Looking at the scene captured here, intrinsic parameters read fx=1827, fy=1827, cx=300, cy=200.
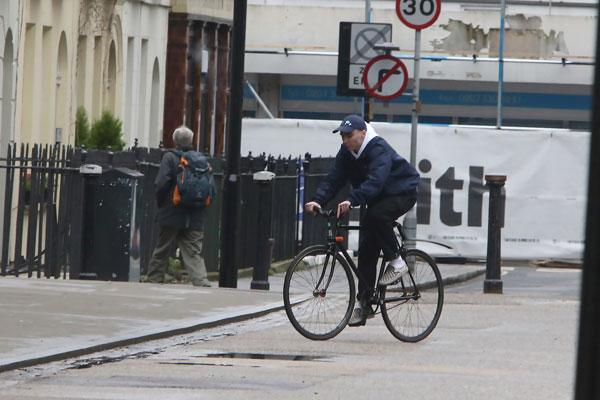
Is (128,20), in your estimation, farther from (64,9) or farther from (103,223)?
(103,223)

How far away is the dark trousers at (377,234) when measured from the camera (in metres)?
11.8

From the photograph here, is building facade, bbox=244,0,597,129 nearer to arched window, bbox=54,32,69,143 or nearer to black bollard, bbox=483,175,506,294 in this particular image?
arched window, bbox=54,32,69,143

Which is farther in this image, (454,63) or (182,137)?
(454,63)

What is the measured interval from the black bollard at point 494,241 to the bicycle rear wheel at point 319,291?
20.4 feet

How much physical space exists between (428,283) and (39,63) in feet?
45.8

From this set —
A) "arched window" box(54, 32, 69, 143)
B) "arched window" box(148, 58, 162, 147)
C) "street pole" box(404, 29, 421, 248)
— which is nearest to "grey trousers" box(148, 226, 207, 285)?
"street pole" box(404, 29, 421, 248)

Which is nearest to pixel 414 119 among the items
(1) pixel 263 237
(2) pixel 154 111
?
(1) pixel 263 237

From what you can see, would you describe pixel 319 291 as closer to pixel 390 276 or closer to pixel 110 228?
pixel 390 276

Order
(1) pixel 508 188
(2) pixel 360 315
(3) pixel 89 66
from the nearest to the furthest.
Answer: (2) pixel 360 315 < (1) pixel 508 188 < (3) pixel 89 66

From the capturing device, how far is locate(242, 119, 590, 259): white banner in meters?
25.3

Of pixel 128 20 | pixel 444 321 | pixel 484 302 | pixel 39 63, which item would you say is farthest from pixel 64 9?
pixel 444 321

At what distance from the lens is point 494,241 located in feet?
59.3

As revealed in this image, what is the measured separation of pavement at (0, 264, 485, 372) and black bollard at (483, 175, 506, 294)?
3072 millimetres

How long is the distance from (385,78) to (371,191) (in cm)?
804
